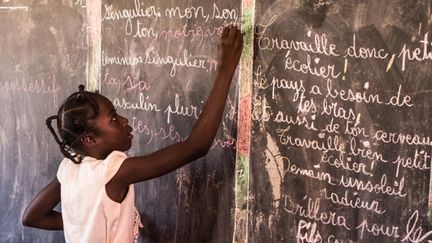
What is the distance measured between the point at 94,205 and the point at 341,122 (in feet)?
3.20

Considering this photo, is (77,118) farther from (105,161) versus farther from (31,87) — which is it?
(31,87)

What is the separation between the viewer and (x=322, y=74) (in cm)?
210

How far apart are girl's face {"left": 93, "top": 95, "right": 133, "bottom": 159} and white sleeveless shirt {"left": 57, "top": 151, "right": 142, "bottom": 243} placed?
0.05 meters

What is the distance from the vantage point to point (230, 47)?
2232 millimetres

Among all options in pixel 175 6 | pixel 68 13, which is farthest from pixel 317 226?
pixel 68 13

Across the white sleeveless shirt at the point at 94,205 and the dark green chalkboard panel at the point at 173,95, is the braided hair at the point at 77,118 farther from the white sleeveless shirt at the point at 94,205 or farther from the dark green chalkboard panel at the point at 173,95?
the dark green chalkboard panel at the point at 173,95

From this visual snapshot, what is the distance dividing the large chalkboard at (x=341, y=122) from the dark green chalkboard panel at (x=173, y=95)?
0.17 metres

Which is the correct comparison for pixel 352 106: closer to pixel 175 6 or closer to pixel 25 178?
pixel 175 6

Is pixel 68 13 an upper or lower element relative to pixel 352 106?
upper

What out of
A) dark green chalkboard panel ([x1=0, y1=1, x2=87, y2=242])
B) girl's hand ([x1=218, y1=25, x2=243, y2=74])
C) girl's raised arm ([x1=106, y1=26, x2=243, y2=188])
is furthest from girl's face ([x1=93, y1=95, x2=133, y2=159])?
dark green chalkboard panel ([x1=0, y1=1, x2=87, y2=242])

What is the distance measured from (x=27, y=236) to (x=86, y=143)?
4.68ft

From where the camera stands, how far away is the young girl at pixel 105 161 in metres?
1.98

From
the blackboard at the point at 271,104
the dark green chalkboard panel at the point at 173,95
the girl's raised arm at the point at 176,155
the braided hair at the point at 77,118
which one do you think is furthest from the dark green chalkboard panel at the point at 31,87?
the girl's raised arm at the point at 176,155

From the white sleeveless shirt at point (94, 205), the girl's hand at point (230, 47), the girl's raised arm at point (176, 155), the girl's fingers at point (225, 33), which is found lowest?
the white sleeveless shirt at point (94, 205)
